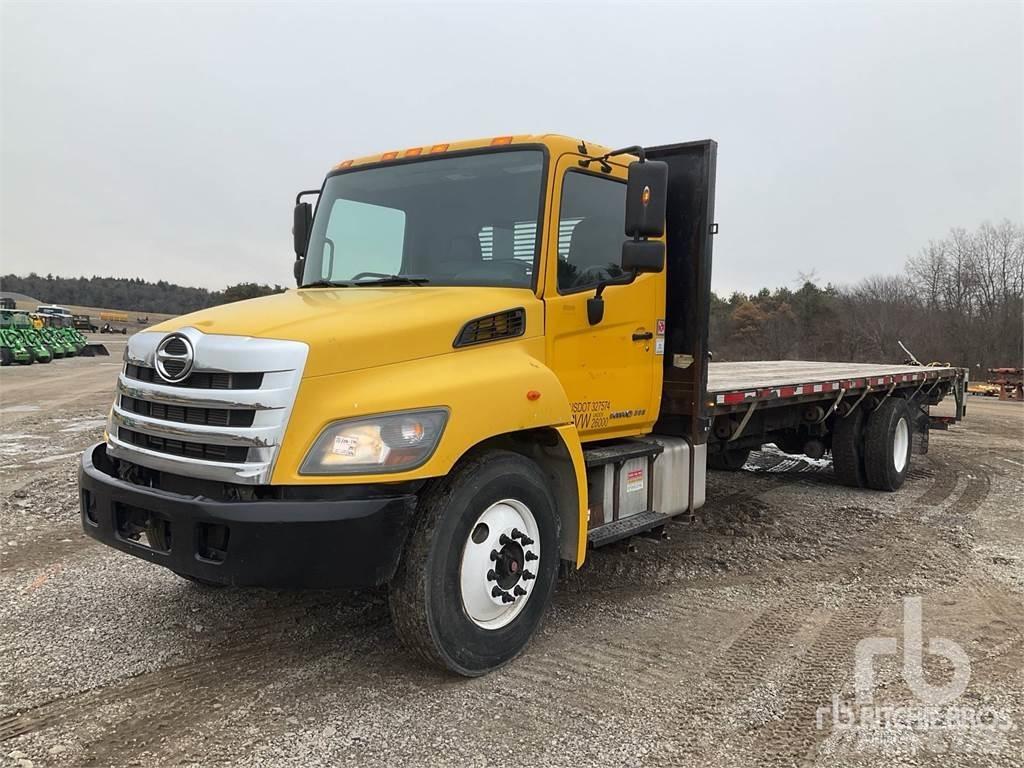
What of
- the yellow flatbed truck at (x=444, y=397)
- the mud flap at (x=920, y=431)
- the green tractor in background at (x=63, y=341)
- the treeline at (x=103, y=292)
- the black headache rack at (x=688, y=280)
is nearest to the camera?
the yellow flatbed truck at (x=444, y=397)

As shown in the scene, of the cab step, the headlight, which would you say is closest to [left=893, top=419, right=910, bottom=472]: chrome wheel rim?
the cab step

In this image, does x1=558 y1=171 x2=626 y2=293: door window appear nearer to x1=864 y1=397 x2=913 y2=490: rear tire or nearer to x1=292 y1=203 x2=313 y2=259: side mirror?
x1=292 y1=203 x2=313 y2=259: side mirror

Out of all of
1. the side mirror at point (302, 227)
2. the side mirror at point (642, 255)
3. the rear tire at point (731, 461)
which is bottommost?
the rear tire at point (731, 461)

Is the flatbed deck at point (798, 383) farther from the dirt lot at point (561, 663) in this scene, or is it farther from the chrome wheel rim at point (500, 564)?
the chrome wheel rim at point (500, 564)

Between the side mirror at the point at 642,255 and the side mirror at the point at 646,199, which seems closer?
the side mirror at the point at 646,199

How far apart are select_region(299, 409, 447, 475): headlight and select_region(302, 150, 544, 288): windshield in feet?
3.67

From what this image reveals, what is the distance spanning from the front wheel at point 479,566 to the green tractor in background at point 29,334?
101 feet

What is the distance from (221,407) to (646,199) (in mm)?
2321

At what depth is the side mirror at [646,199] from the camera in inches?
152

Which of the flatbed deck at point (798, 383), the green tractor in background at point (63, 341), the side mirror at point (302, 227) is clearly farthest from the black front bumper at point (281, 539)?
the green tractor in background at point (63, 341)

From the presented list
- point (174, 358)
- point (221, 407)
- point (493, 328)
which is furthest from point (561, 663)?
point (174, 358)

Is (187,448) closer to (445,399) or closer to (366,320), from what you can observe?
(366,320)

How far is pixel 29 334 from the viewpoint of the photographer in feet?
97.6

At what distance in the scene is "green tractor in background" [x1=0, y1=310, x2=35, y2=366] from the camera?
27.6 metres
